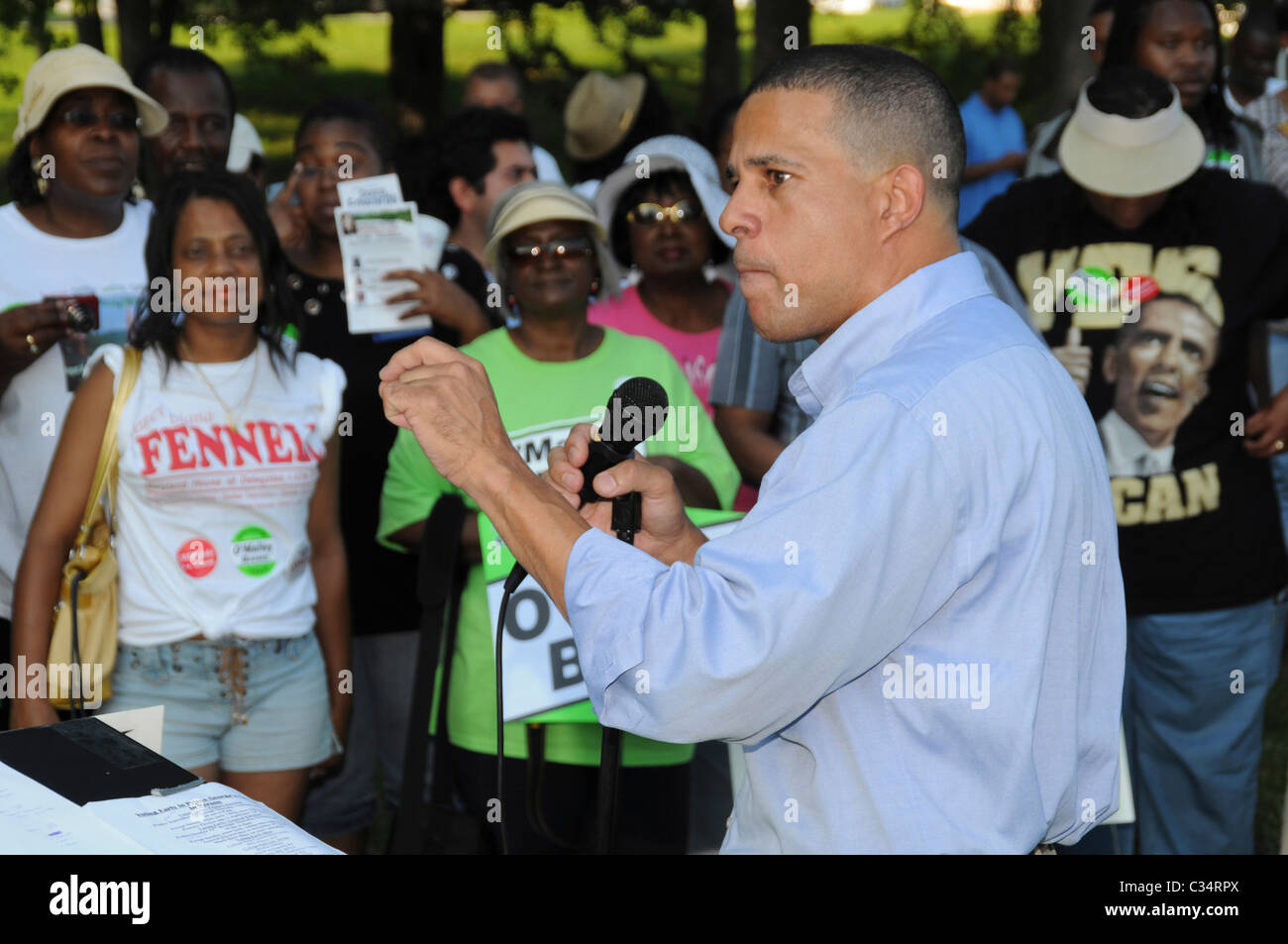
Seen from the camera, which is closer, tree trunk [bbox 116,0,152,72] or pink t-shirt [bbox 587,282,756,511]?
pink t-shirt [bbox 587,282,756,511]

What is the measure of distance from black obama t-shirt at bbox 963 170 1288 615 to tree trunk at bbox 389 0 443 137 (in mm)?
13309

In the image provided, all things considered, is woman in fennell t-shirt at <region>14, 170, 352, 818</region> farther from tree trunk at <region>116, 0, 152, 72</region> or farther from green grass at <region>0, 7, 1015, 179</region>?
green grass at <region>0, 7, 1015, 179</region>

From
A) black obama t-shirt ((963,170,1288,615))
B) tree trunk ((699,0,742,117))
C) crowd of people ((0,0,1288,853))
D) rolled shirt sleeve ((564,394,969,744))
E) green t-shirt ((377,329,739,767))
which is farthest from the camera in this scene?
tree trunk ((699,0,742,117))

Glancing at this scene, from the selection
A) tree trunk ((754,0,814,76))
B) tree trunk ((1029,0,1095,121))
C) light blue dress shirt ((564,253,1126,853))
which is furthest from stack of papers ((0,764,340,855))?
tree trunk ((754,0,814,76))

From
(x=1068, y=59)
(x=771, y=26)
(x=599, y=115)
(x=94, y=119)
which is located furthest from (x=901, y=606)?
(x=771, y=26)

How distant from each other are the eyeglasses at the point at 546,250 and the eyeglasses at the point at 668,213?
636 mm

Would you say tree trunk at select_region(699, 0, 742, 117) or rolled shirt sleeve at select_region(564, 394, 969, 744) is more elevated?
tree trunk at select_region(699, 0, 742, 117)

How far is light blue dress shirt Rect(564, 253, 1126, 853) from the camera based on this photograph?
204 centimetres

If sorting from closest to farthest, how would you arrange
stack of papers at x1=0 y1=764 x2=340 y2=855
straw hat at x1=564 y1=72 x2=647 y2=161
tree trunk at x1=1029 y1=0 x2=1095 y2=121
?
stack of papers at x1=0 y1=764 x2=340 y2=855
straw hat at x1=564 y1=72 x2=647 y2=161
tree trunk at x1=1029 y1=0 x2=1095 y2=121

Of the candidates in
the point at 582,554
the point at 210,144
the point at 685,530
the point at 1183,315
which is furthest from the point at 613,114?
the point at 582,554

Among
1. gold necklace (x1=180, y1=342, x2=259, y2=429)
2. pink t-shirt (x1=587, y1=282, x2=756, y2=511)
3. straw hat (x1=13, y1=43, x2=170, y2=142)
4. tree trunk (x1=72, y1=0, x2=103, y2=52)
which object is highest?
tree trunk (x1=72, y1=0, x2=103, y2=52)

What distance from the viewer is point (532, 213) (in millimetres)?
4621

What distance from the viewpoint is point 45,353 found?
4.46m

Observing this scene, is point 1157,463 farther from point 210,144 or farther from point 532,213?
point 210,144
